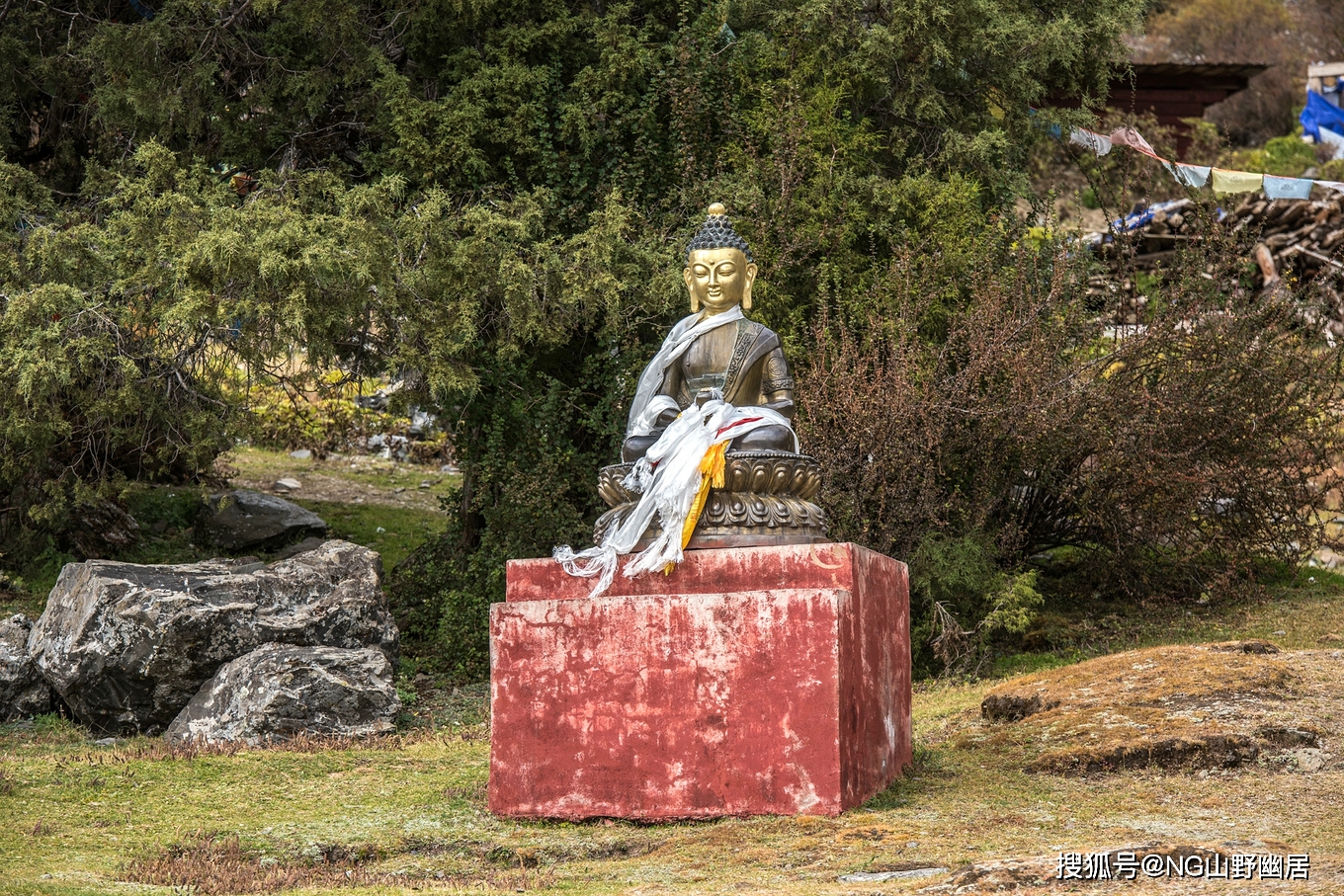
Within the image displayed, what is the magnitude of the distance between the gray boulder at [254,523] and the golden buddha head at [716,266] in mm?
7494

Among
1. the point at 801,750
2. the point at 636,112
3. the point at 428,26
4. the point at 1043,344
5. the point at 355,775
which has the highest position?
the point at 428,26

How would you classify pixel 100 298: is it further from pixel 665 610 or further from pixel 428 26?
pixel 665 610

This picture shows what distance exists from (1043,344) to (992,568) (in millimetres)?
1722

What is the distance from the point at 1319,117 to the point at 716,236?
75.8 feet

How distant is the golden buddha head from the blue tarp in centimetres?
2289

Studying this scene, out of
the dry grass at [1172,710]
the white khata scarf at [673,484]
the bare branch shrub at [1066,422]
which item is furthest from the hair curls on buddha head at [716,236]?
the bare branch shrub at [1066,422]

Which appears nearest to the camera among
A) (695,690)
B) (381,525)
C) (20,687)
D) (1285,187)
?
(695,690)

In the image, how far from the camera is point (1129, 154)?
44.0ft

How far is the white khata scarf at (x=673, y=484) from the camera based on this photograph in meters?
6.21

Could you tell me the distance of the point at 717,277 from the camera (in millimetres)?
6914

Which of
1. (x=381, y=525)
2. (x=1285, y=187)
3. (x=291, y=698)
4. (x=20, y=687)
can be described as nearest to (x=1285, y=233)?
(x=1285, y=187)

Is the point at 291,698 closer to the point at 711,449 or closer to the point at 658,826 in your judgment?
the point at 658,826

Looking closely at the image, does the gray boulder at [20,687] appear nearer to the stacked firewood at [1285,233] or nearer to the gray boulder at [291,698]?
the gray boulder at [291,698]

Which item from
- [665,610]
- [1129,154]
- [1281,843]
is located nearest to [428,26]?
[1129,154]
